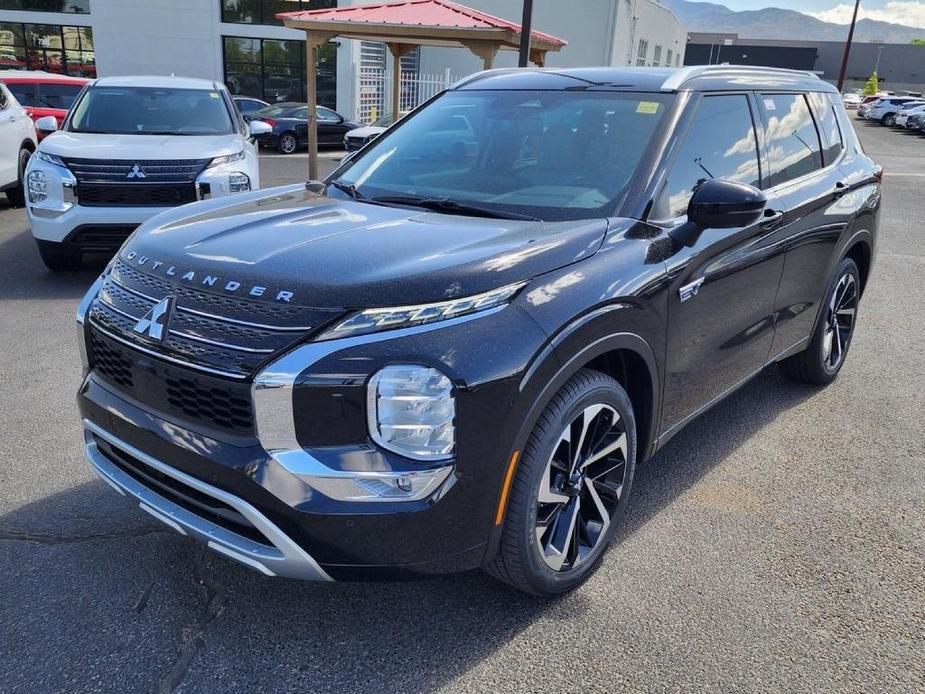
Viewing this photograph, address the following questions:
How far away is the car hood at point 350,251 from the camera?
7.73 feet

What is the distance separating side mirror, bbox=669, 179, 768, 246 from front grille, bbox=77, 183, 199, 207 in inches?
198

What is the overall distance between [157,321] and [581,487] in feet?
5.06

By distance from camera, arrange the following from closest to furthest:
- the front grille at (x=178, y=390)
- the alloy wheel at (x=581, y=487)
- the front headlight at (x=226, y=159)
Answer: the front grille at (x=178, y=390) → the alloy wheel at (x=581, y=487) → the front headlight at (x=226, y=159)

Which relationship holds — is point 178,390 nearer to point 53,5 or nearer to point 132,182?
point 132,182

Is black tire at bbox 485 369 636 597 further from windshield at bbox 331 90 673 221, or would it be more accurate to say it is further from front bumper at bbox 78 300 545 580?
windshield at bbox 331 90 673 221

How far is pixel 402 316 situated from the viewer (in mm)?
2281

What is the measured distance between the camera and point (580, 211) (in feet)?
10.1

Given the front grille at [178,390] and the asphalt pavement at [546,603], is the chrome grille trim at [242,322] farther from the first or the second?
the asphalt pavement at [546,603]

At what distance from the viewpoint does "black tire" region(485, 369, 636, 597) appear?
8.17 ft

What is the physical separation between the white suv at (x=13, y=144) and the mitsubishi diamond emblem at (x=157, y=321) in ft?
28.8

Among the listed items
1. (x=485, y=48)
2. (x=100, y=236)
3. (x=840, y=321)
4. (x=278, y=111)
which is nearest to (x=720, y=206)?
(x=840, y=321)

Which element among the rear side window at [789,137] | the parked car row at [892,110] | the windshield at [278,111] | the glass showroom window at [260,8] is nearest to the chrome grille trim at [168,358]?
the rear side window at [789,137]

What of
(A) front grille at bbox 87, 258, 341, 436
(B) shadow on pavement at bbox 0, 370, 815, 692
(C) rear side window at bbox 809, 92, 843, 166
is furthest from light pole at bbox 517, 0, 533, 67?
(A) front grille at bbox 87, 258, 341, 436

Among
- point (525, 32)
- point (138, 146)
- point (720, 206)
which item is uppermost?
point (525, 32)
